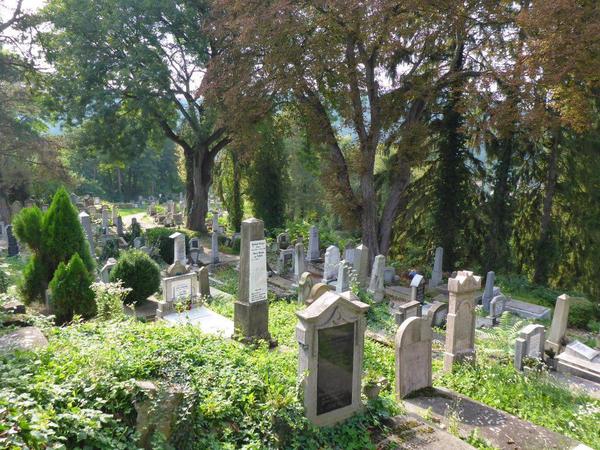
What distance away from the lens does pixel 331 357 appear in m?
5.03

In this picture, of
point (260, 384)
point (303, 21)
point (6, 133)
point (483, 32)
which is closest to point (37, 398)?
point (260, 384)

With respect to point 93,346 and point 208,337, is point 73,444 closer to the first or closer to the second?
point 93,346

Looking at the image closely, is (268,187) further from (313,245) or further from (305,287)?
(305,287)

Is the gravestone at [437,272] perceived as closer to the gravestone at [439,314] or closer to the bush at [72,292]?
the gravestone at [439,314]

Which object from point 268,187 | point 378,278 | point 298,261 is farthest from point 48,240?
point 268,187

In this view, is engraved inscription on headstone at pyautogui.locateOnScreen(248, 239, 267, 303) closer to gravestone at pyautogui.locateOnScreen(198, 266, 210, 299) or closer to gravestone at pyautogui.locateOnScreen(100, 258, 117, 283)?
gravestone at pyautogui.locateOnScreen(198, 266, 210, 299)

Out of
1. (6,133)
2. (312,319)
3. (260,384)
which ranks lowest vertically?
(260,384)

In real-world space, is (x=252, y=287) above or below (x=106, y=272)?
above

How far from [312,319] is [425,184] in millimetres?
14342

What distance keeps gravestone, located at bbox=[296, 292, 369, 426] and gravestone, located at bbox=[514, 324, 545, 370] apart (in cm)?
362

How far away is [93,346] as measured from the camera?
4512 millimetres

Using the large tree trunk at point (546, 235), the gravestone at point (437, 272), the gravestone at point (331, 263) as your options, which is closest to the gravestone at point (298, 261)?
the gravestone at point (331, 263)

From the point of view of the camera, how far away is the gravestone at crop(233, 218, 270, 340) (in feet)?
25.7

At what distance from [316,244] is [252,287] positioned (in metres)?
9.29
